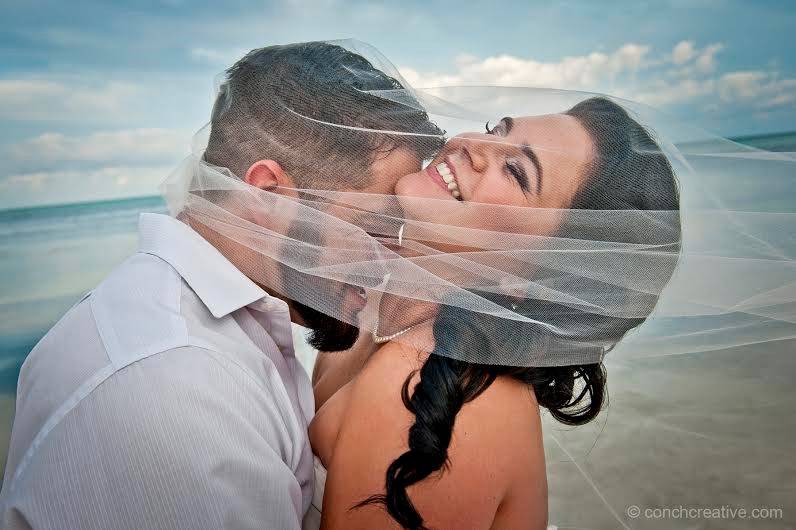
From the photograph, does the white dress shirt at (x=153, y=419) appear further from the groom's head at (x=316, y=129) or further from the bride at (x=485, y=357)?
the groom's head at (x=316, y=129)

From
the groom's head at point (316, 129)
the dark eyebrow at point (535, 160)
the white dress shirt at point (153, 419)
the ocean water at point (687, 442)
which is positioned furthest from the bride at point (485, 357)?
the ocean water at point (687, 442)

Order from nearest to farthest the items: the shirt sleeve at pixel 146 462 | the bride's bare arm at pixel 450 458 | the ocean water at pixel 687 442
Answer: the shirt sleeve at pixel 146 462, the bride's bare arm at pixel 450 458, the ocean water at pixel 687 442

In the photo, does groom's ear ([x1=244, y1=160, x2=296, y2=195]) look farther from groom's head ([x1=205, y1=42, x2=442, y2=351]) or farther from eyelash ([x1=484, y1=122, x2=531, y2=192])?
eyelash ([x1=484, y1=122, x2=531, y2=192])

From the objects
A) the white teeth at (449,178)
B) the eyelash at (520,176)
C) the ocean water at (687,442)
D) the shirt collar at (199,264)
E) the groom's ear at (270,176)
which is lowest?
the ocean water at (687,442)

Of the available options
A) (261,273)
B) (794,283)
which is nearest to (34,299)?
(261,273)

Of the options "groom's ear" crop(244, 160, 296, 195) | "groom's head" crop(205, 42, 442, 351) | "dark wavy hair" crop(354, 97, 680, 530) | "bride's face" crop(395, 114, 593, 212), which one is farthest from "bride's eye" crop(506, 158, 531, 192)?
"groom's ear" crop(244, 160, 296, 195)

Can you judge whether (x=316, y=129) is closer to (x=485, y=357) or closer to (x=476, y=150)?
(x=476, y=150)

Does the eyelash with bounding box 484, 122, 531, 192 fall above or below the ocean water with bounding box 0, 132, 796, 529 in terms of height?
above

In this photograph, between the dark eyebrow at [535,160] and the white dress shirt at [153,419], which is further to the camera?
the dark eyebrow at [535,160]

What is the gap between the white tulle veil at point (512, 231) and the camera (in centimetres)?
174

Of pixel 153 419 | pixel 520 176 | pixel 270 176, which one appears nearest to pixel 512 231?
pixel 520 176

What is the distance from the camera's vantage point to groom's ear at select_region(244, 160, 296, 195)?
1959 mm

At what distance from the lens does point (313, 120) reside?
1.96 metres

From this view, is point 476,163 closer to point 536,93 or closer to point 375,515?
point 536,93
